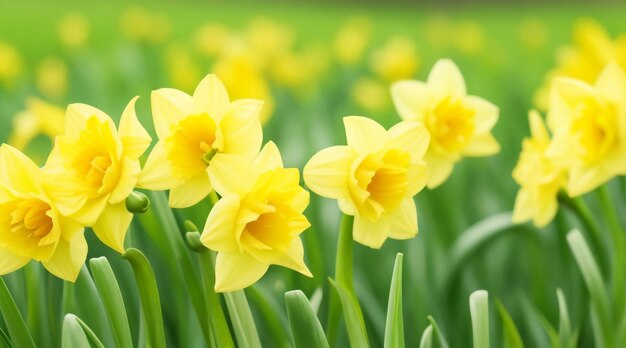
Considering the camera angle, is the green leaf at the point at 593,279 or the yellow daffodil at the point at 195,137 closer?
the yellow daffodil at the point at 195,137

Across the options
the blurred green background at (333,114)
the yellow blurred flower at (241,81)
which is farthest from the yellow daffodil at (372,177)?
the yellow blurred flower at (241,81)

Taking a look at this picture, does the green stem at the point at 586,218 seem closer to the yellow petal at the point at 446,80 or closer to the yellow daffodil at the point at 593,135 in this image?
the yellow daffodil at the point at 593,135

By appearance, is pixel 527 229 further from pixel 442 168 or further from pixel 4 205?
pixel 4 205

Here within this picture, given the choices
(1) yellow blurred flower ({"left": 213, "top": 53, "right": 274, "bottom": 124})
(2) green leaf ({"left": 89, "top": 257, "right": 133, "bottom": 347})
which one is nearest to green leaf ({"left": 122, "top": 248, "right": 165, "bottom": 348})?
(2) green leaf ({"left": 89, "top": 257, "right": 133, "bottom": 347})

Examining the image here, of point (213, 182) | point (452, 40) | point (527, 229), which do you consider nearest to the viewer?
point (213, 182)

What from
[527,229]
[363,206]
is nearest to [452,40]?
[527,229]

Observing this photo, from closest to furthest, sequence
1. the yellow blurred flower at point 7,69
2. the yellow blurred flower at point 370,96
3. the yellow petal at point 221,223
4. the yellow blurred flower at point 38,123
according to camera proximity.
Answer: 1. the yellow petal at point 221,223
2. the yellow blurred flower at point 38,123
3. the yellow blurred flower at point 370,96
4. the yellow blurred flower at point 7,69
